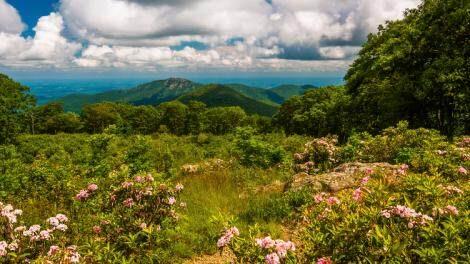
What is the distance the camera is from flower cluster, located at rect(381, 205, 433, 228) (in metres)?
3.95

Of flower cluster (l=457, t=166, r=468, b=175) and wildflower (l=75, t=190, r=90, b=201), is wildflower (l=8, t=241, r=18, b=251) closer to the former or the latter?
wildflower (l=75, t=190, r=90, b=201)

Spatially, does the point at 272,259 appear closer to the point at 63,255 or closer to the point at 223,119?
the point at 63,255

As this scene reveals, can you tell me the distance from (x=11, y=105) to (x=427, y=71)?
1920 inches

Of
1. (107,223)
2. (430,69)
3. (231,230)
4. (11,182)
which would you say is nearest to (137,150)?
(11,182)

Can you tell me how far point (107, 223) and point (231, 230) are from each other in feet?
10.2

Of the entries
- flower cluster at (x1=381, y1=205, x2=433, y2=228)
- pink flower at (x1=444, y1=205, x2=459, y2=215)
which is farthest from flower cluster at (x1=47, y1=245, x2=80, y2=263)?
pink flower at (x1=444, y1=205, x2=459, y2=215)

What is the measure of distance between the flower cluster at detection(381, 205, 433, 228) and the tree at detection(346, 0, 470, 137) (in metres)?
15.2

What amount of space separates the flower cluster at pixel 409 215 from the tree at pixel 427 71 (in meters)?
15.2

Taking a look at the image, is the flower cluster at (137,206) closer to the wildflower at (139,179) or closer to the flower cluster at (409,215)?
the wildflower at (139,179)

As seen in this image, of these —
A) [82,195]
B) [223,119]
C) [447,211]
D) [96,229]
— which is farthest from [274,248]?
[223,119]

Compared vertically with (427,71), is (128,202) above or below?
below

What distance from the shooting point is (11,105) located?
43.7 m

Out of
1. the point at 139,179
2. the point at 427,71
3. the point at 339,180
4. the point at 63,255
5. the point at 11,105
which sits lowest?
the point at 11,105

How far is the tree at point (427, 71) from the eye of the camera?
55.7 ft
